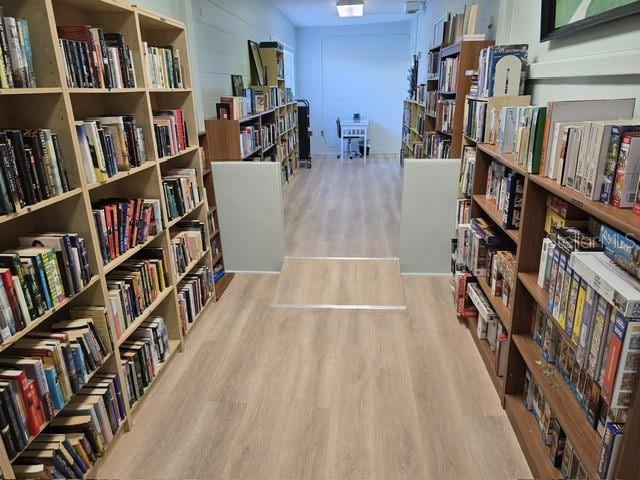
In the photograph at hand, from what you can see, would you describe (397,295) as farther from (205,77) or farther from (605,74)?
(205,77)

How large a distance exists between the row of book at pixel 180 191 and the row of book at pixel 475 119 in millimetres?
1898

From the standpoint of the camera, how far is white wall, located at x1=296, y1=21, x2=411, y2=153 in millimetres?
9102

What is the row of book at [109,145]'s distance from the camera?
1749mm

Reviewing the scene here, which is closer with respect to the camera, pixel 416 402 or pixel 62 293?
pixel 62 293

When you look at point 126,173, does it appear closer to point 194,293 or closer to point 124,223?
point 124,223

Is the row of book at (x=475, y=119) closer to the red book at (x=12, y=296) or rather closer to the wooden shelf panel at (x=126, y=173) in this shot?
the wooden shelf panel at (x=126, y=173)

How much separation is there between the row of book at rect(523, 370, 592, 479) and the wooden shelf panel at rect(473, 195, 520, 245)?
669 mm

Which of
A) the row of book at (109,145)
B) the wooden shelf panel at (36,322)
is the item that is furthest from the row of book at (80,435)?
the row of book at (109,145)

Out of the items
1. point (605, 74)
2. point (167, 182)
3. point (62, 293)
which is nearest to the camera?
point (62, 293)

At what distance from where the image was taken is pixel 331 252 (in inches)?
158

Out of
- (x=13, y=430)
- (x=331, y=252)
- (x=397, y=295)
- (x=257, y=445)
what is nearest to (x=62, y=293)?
(x=13, y=430)

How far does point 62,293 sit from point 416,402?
170 centimetres

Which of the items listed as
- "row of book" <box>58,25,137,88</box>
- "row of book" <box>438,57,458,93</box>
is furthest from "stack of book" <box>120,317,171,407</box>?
"row of book" <box>438,57,458,93</box>

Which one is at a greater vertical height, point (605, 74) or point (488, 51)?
point (488, 51)
